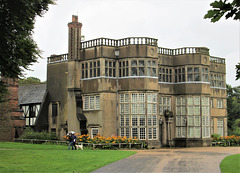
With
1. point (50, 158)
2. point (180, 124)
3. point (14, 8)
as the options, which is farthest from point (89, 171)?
point (180, 124)

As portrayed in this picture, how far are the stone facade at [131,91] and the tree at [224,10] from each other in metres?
31.8

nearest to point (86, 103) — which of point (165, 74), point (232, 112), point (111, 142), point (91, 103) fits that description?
point (91, 103)

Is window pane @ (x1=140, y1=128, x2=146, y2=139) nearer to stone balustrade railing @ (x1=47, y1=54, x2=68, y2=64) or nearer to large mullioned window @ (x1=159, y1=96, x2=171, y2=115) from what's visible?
large mullioned window @ (x1=159, y1=96, x2=171, y2=115)

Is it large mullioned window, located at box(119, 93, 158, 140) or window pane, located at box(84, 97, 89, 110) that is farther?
window pane, located at box(84, 97, 89, 110)

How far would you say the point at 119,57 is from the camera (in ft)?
121

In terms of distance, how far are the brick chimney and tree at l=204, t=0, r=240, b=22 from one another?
3472cm

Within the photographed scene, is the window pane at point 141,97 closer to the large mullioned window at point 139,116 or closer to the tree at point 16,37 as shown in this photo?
the large mullioned window at point 139,116

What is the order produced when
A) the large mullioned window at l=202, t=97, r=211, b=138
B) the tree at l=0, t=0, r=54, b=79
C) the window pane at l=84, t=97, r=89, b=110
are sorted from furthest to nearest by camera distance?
the large mullioned window at l=202, t=97, r=211, b=138
the window pane at l=84, t=97, r=89, b=110
the tree at l=0, t=0, r=54, b=79

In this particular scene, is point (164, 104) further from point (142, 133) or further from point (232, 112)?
point (232, 112)

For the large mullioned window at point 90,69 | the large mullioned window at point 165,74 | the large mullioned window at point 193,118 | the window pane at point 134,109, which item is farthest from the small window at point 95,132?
the large mullioned window at point 193,118

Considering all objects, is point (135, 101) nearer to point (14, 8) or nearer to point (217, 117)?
point (217, 117)

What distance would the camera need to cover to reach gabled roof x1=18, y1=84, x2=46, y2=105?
143 feet

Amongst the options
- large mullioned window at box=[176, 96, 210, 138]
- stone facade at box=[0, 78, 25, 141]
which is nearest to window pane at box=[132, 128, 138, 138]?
large mullioned window at box=[176, 96, 210, 138]

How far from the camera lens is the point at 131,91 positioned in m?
36.1
